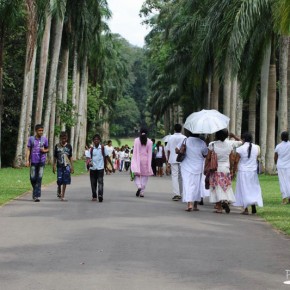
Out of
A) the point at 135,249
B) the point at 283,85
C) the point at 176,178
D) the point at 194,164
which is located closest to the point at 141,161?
the point at 176,178

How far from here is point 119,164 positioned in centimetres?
4616

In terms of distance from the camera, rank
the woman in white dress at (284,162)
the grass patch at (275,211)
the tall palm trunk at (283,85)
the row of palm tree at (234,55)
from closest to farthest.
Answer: the grass patch at (275,211) < the woman in white dress at (284,162) < the row of palm tree at (234,55) < the tall palm trunk at (283,85)

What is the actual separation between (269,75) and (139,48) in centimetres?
14480

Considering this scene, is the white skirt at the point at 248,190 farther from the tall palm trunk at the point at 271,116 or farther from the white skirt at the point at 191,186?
the tall palm trunk at the point at 271,116

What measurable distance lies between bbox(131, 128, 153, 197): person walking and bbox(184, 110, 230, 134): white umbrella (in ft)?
9.75

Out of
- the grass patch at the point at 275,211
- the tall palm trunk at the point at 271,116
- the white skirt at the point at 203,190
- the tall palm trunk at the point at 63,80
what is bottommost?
the grass patch at the point at 275,211

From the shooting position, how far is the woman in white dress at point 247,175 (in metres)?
15.5

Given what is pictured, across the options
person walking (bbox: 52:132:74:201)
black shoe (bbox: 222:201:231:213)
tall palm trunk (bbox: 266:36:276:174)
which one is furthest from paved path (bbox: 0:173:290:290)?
tall palm trunk (bbox: 266:36:276:174)

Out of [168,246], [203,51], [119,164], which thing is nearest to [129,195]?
[168,246]

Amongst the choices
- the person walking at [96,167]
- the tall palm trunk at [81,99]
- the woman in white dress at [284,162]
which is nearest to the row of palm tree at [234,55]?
the woman in white dress at [284,162]

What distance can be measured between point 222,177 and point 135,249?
6023 mm

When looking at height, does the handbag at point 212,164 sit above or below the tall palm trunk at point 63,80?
below

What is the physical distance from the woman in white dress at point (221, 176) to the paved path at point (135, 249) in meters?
0.35

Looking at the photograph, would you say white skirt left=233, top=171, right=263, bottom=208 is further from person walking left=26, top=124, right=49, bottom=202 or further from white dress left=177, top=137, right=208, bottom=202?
person walking left=26, top=124, right=49, bottom=202
